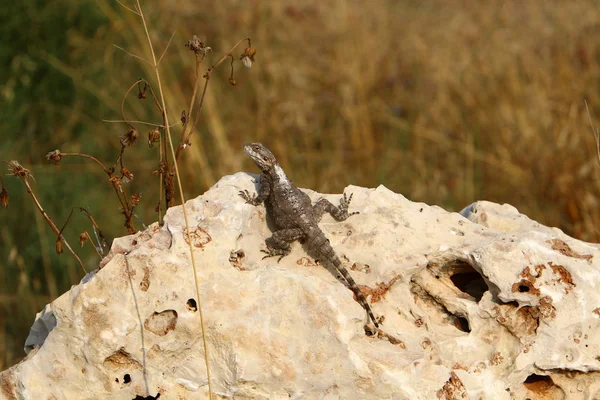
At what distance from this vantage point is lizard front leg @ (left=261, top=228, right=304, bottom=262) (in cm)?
360

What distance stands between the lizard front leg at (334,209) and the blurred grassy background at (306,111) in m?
2.72

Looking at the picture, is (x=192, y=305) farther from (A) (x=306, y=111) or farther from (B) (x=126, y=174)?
(A) (x=306, y=111)

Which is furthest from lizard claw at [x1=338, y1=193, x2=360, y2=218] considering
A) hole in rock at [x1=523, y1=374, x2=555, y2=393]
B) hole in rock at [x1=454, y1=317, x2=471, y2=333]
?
hole in rock at [x1=523, y1=374, x2=555, y2=393]

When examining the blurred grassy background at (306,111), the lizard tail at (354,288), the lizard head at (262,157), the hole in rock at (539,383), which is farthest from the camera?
the blurred grassy background at (306,111)

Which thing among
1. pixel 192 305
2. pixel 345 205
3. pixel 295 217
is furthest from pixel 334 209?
pixel 192 305

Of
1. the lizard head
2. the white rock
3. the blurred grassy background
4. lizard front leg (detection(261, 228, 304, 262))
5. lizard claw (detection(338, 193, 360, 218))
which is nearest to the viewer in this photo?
the white rock

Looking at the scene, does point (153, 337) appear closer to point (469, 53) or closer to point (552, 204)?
point (552, 204)

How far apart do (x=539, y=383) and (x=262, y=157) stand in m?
2.07

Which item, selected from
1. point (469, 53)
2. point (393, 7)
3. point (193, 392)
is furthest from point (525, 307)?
point (393, 7)

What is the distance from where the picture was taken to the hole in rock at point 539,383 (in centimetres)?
349

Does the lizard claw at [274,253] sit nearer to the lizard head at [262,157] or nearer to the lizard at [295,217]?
the lizard at [295,217]

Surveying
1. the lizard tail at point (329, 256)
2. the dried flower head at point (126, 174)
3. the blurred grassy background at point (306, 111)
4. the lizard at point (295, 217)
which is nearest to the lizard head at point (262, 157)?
the lizard at point (295, 217)

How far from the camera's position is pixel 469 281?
3785 mm

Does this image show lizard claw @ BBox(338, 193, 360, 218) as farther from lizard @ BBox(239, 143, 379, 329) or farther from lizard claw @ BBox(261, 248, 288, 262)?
lizard claw @ BBox(261, 248, 288, 262)
